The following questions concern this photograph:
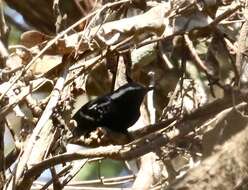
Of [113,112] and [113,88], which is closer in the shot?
[113,112]

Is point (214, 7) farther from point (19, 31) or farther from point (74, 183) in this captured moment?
point (19, 31)

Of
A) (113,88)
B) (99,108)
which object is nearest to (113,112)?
(99,108)

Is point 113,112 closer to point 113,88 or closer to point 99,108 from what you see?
point 99,108

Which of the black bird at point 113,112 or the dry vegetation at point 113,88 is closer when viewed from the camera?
the dry vegetation at point 113,88

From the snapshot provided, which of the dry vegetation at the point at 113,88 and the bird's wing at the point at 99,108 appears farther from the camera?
the bird's wing at the point at 99,108

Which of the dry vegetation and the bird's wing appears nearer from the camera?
the dry vegetation

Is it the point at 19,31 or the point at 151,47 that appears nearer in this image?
the point at 151,47

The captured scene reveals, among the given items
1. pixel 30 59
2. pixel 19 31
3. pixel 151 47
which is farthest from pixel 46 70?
pixel 19 31

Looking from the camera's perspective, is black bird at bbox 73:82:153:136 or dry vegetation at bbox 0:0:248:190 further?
black bird at bbox 73:82:153:136
